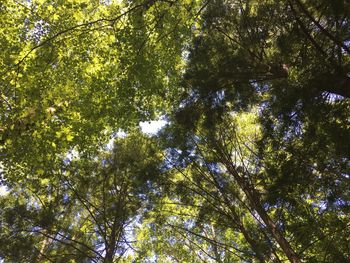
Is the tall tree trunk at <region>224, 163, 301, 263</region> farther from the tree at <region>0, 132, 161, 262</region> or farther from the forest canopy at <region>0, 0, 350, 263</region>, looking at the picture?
the tree at <region>0, 132, 161, 262</region>

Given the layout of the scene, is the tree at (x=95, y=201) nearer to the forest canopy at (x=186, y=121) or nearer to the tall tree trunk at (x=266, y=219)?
the forest canopy at (x=186, y=121)

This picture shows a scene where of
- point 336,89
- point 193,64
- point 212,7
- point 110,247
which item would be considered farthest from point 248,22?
point 110,247

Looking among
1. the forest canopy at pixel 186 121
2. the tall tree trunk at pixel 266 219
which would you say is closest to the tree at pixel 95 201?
the forest canopy at pixel 186 121

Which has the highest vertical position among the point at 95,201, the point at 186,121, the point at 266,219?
the point at 95,201

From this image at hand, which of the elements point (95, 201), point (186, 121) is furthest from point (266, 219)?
point (95, 201)

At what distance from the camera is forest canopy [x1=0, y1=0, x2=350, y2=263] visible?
16.4ft

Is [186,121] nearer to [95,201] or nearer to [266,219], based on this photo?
[266,219]

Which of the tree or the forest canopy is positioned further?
the tree

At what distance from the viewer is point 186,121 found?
6613 mm

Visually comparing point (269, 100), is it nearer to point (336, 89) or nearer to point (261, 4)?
point (336, 89)

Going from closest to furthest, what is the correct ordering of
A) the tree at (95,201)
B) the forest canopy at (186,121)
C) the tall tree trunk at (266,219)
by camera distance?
1. the forest canopy at (186,121)
2. the tall tree trunk at (266,219)
3. the tree at (95,201)

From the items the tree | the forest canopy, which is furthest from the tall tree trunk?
the tree

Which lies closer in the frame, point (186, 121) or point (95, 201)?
point (186, 121)

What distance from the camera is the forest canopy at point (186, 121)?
5.00m
